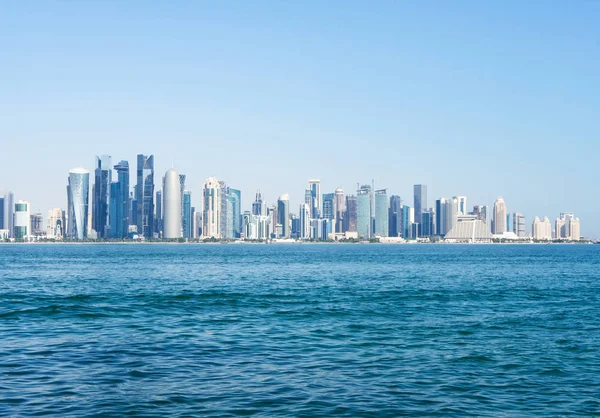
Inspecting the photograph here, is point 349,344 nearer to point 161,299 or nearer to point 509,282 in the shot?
point 161,299

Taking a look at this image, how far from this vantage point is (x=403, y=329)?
36.6 metres

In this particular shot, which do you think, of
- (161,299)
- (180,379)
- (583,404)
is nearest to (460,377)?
(583,404)

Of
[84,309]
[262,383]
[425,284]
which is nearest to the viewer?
[262,383]

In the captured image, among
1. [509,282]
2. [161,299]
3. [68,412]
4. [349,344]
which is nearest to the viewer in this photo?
[68,412]

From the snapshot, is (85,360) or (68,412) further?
(85,360)

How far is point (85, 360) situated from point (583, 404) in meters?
18.1

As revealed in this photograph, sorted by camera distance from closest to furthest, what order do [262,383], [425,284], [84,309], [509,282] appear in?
[262,383], [84,309], [425,284], [509,282]

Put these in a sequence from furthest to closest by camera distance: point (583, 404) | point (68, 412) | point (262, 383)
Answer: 1. point (262, 383)
2. point (583, 404)
3. point (68, 412)

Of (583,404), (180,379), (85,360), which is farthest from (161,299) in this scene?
(583,404)

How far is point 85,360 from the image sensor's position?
27.0 meters

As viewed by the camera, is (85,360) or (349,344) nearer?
(85,360)

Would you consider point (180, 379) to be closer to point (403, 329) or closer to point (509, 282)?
point (403, 329)

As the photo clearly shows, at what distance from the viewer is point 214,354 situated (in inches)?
1120

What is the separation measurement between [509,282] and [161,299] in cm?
4160
